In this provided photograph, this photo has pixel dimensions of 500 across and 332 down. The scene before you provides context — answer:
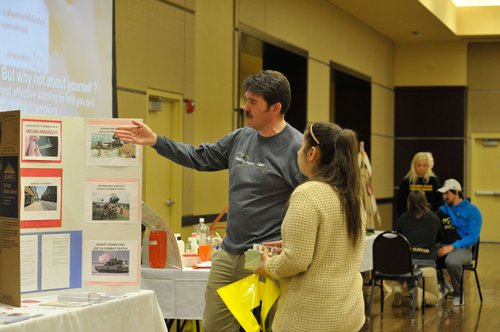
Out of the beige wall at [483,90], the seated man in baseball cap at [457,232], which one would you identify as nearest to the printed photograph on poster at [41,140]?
the seated man in baseball cap at [457,232]

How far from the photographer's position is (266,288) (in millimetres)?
2912

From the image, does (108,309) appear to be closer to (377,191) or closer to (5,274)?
(5,274)

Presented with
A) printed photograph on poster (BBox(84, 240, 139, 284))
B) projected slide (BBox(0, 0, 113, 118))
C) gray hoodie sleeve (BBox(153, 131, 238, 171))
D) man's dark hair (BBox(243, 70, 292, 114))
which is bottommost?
printed photograph on poster (BBox(84, 240, 139, 284))

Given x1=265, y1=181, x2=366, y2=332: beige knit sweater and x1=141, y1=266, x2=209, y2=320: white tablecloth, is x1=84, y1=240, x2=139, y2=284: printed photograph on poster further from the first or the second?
x1=141, y1=266, x2=209, y2=320: white tablecloth

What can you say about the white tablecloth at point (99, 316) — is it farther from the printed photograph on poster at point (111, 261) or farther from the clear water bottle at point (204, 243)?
the clear water bottle at point (204, 243)

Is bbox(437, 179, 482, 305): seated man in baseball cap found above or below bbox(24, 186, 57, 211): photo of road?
below

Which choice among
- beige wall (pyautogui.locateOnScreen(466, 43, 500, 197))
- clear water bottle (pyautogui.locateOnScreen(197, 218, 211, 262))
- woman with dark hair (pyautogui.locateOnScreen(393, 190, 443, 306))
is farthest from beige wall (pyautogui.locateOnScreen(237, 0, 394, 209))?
clear water bottle (pyautogui.locateOnScreen(197, 218, 211, 262))

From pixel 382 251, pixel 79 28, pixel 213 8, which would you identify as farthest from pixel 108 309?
pixel 213 8

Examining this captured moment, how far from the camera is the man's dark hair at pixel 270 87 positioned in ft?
11.2

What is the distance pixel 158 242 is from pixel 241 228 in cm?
119

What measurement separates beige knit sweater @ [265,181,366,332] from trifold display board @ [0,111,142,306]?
2.63 feet

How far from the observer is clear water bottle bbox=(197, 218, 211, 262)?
4988 millimetres

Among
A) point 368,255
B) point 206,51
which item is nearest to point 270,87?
point 368,255

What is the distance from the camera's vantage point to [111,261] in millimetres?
3271
